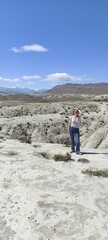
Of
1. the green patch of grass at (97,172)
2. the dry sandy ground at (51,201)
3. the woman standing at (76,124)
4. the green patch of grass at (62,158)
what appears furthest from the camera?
the woman standing at (76,124)

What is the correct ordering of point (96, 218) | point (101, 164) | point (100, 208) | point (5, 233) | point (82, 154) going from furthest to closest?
point (82, 154) → point (101, 164) → point (100, 208) → point (96, 218) → point (5, 233)

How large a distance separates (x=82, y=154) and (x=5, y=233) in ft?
37.5

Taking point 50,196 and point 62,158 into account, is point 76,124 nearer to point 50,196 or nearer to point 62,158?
point 62,158


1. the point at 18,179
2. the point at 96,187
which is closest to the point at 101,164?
the point at 96,187

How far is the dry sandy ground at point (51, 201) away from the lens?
9.84 m

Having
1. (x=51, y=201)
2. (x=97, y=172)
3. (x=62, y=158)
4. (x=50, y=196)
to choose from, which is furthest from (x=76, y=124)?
(x=51, y=201)

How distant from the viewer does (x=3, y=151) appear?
20.7 meters

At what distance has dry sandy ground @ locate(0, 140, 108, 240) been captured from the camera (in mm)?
9844

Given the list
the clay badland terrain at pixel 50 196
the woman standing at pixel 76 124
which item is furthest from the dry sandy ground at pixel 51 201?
the woman standing at pixel 76 124

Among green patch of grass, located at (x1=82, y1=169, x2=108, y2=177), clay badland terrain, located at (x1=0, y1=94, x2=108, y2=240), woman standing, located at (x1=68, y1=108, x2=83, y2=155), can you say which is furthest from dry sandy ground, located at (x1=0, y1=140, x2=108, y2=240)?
woman standing, located at (x1=68, y1=108, x2=83, y2=155)

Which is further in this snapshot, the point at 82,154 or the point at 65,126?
the point at 65,126

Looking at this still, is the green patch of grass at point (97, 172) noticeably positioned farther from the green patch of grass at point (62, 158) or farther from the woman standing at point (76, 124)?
the woman standing at point (76, 124)

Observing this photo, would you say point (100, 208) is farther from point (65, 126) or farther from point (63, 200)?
point (65, 126)

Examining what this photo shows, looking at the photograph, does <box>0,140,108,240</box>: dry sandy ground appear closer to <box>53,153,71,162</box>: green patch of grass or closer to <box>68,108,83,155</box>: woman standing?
<box>53,153,71,162</box>: green patch of grass
